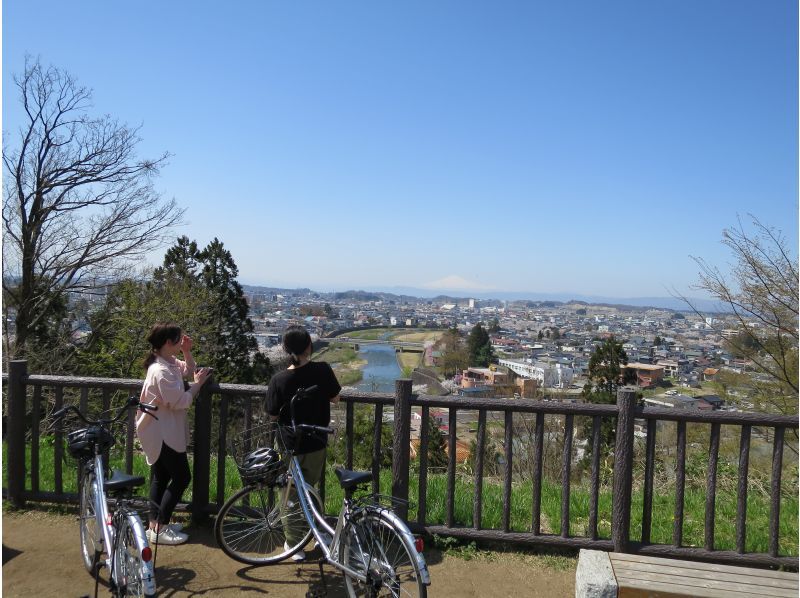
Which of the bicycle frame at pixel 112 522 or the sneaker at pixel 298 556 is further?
the sneaker at pixel 298 556

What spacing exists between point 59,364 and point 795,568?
68.4 ft

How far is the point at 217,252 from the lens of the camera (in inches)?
1277

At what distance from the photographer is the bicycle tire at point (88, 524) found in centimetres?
385

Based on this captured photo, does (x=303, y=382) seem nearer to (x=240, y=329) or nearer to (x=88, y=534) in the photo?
(x=88, y=534)

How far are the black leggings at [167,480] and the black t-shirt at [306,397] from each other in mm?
895

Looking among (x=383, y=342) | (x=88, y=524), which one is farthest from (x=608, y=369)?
(x=383, y=342)

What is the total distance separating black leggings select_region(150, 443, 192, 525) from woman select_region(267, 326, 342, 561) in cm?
87

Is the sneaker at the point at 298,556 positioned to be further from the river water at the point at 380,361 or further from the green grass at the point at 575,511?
the river water at the point at 380,361

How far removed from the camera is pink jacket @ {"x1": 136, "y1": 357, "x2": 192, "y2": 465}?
4.09m

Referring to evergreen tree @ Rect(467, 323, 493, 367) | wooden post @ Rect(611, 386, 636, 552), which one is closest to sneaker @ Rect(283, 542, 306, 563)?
wooden post @ Rect(611, 386, 636, 552)

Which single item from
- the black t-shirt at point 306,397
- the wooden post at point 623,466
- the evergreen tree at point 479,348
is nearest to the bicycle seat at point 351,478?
the black t-shirt at point 306,397

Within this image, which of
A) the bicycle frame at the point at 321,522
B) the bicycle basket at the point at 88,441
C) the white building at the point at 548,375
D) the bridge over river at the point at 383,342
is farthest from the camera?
the bridge over river at the point at 383,342

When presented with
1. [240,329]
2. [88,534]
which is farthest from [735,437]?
[240,329]

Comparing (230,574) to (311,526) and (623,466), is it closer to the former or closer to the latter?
(311,526)
